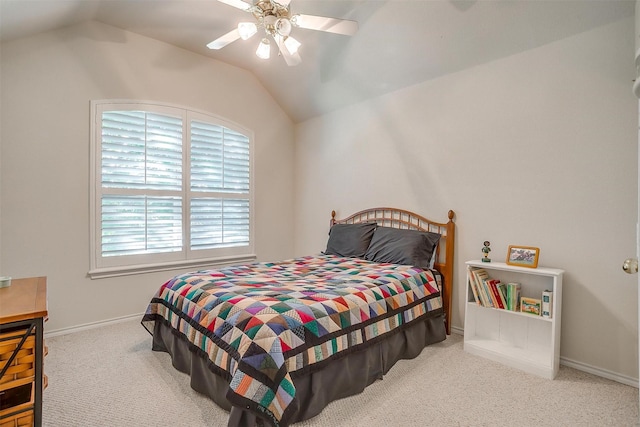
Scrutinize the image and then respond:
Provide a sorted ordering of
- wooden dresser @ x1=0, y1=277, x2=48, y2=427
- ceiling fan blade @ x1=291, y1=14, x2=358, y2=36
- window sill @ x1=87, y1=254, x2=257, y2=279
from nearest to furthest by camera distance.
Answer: wooden dresser @ x1=0, y1=277, x2=48, y2=427, ceiling fan blade @ x1=291, y1=14, x2=358, y2=36, window sill @ x1=87, y1=254, x2=257, y2=279

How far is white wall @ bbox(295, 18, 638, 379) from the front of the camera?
2225mm

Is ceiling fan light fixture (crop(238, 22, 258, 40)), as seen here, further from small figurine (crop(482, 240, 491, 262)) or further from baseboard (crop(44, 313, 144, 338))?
baseboard (crop(44, 313, 144, 338))

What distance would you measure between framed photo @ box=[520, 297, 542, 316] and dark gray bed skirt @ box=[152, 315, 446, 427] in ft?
2.45

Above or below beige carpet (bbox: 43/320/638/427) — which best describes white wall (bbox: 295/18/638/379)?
above

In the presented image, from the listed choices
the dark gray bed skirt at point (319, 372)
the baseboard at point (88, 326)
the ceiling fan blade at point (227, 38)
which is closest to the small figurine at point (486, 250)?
the dark gray bed skirt at point (319, 372)

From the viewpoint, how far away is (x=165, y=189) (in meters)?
3.53

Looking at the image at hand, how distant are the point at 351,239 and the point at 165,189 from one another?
207 cm

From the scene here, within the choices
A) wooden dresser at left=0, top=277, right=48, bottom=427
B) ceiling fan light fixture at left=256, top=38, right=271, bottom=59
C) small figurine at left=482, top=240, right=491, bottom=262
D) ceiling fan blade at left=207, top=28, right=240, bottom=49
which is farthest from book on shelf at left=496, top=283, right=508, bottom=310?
wooden dresser at left=0, top=277, right=48, bottom=427

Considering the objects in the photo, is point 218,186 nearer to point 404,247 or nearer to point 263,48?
point 263,48

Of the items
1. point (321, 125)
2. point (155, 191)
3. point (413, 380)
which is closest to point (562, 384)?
point (413, 380)

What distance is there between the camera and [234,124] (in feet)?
13.4

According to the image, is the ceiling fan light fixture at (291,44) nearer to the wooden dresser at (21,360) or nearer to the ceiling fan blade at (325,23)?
the ceiling fan blade at (325,23)

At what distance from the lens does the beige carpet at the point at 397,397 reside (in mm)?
1775

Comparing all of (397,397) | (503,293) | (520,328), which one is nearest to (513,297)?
(503,293)
